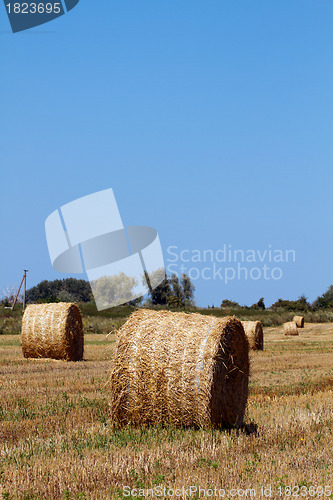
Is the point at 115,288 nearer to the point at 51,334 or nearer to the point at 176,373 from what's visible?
the point at 51,334

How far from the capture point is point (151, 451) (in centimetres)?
689

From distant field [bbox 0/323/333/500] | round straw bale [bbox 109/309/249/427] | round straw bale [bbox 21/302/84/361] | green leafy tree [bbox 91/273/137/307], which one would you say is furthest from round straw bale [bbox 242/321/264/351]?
green leafy tree [bbox 91/273/137/307]

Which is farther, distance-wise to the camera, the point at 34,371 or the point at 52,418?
the point at 34,371

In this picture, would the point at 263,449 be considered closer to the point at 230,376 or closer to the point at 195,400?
the point at 195,400

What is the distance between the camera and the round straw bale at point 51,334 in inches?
745

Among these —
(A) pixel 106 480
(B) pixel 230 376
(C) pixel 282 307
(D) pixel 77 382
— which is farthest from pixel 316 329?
(A) pixel 106 480

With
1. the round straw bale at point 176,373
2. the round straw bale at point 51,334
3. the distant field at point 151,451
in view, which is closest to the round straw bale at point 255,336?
the round straw bale at point 51,334

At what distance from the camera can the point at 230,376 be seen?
9.01 meters

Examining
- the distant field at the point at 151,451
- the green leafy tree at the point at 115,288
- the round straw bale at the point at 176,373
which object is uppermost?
the green leafy tree at the point at 115,288

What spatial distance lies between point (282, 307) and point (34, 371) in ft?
215

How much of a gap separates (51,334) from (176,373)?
11.4 metres

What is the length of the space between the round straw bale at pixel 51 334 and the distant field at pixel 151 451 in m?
7.03

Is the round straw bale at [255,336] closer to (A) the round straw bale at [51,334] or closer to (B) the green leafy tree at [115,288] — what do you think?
(A) the round straw bale at [51,334]

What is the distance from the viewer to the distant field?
590 cm
